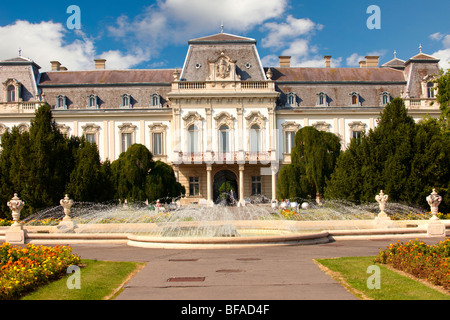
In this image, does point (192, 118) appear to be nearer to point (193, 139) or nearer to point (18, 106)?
point (193, 139)

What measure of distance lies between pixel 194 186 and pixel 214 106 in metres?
7.37

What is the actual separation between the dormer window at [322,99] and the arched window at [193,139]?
11665mm

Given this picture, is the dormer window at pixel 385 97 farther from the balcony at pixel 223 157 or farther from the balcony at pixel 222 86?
the balcony at pixel 223 157

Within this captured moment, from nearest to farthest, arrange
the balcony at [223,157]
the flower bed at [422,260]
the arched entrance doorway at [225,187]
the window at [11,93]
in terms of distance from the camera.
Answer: the flower bed at [422,260] → the balcony at [223,157] → the window at [11,93] → the arched entrance doorway at [225,187]

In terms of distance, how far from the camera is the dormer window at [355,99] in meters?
45.7

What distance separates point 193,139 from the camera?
145ft

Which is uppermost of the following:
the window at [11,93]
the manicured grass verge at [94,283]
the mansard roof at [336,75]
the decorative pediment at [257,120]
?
the mansard roof at [336,75]

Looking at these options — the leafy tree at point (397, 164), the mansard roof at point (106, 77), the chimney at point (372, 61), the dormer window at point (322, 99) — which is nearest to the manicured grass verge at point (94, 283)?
the leafy tree at point (397, 164)

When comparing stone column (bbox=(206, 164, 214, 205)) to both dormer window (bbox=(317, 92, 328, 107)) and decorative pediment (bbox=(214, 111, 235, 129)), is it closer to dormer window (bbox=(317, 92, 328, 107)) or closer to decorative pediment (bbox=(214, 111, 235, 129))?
decorative pediment (bbox=(214, 111, 235, 129))

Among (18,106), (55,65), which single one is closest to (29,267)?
(18,106)

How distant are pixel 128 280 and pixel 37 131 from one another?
17.4 m

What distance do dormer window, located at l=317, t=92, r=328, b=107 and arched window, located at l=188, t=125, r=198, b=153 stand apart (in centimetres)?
1166

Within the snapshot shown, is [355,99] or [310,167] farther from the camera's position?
[355,99]

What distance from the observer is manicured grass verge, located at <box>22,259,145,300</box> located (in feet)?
29.6
